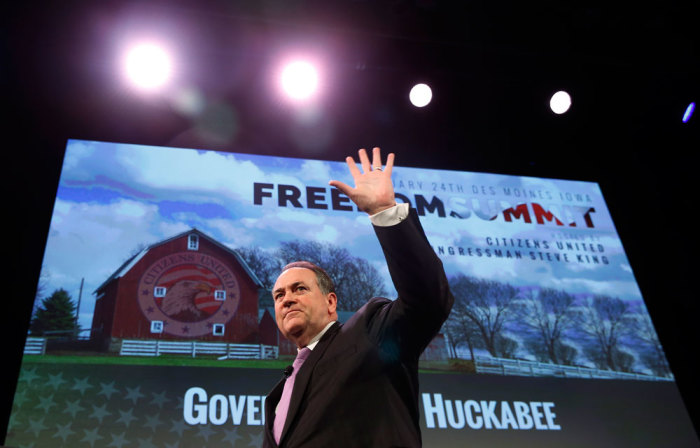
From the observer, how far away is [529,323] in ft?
12.2

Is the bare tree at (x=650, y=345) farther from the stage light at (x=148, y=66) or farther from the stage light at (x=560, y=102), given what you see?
the stage light at (x=148, y=66)

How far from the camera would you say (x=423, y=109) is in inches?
182

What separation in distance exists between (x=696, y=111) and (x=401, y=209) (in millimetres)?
4341

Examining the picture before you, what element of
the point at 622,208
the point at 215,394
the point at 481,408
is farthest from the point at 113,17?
the point at 622,208

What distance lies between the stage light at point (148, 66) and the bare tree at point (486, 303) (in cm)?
262

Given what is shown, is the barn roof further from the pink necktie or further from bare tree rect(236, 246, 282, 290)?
the pink necktie

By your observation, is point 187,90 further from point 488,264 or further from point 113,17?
point 488,264

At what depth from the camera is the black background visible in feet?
12.2

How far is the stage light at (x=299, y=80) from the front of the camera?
413 centimetres

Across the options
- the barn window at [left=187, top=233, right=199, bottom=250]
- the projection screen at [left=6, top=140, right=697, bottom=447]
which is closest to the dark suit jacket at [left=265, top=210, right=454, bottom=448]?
the projection screen at [left=6, top=140, right=697, bottom=447]

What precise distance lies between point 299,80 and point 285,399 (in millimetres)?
3123

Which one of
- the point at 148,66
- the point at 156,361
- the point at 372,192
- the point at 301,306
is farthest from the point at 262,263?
the point at 372,192

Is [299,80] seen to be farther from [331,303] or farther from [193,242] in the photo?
[331,303]

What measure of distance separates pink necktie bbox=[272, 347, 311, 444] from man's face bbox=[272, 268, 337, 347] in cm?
7
